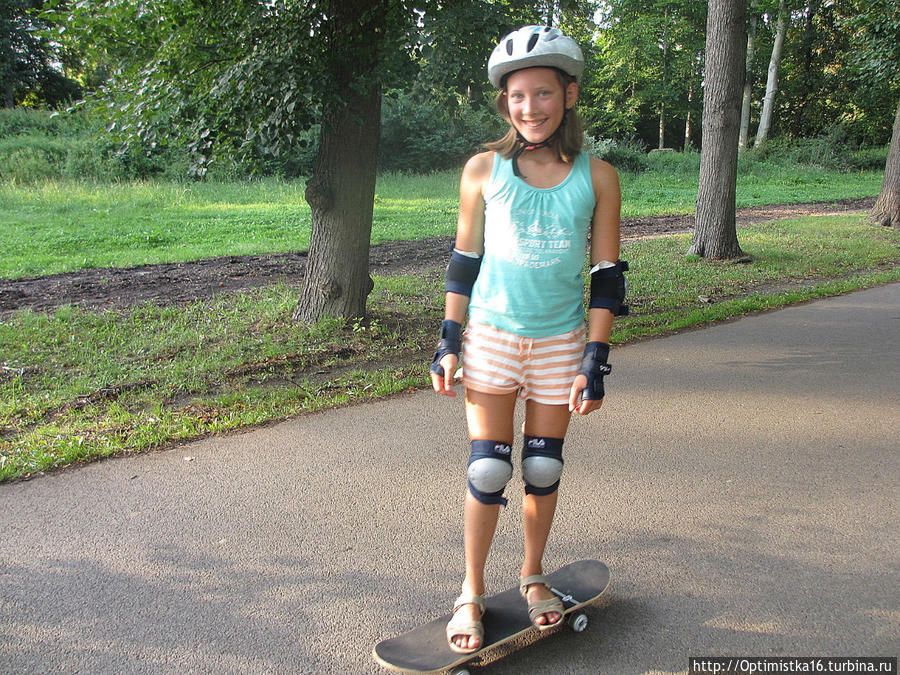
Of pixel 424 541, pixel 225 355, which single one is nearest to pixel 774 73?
pixel 225 355

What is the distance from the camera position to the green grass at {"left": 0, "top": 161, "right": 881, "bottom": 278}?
11.5 m

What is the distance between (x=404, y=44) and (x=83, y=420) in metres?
3.64

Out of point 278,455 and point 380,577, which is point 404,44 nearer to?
point 278,455

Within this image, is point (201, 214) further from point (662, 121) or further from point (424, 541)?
point (662, 121)

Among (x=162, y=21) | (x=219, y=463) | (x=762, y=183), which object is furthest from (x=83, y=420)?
(x=762, y=183)

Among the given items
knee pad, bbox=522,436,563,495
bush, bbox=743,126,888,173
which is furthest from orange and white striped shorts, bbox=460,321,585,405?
bush, bbox=743,126,888,173

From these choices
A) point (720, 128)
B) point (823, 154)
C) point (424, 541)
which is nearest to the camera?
point (424, 541)

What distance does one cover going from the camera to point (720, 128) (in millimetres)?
10180

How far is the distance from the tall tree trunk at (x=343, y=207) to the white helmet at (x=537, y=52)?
12.7 ft

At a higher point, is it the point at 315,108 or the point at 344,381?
the point at 315,108

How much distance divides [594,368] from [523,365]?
25 cm

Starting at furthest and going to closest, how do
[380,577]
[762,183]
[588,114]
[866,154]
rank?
[588,114]
[866,154]
[762,183]
[380,577]

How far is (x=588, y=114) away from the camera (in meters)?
40.9

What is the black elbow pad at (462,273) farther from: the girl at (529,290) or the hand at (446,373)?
the hand at (446,373)
